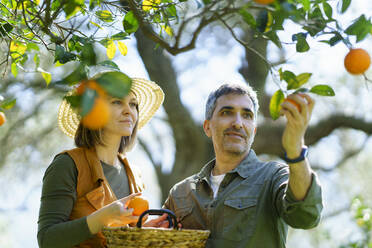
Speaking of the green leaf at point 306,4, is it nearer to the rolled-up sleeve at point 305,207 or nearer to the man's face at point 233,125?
the rolled-up sleeve at point 305,207

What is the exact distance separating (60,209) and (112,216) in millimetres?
316

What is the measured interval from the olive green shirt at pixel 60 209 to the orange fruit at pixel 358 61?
1.11 metres

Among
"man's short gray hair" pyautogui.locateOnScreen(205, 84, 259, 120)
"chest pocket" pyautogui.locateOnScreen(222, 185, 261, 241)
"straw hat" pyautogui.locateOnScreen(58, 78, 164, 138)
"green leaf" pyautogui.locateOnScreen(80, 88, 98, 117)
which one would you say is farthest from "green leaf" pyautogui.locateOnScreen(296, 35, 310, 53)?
"straw hat" pyautogui.locateOnScreen(58, 78, 164, 138)

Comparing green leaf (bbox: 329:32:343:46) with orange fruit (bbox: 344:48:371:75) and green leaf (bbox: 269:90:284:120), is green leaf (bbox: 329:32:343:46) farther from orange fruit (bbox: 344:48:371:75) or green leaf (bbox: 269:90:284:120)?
green leaf (bbox: 269:90:284:120)

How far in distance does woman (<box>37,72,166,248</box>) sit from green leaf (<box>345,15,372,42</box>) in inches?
28.7

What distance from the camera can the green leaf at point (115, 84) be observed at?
2.82ft

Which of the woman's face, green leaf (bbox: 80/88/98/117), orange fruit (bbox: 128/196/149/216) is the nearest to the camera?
green leaf (bbox: 80/88/98/117)

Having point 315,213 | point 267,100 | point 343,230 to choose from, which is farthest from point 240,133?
point 343,230

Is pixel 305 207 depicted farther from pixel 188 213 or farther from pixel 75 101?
pixel 75 101

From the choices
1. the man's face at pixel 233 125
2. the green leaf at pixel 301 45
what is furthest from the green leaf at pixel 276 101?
the man's face at pixel 233 125

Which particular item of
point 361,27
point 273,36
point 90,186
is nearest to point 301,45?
point 273,36

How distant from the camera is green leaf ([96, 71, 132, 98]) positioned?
858 mm

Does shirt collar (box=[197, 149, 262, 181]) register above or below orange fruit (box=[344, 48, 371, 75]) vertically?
below

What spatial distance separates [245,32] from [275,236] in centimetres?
433
